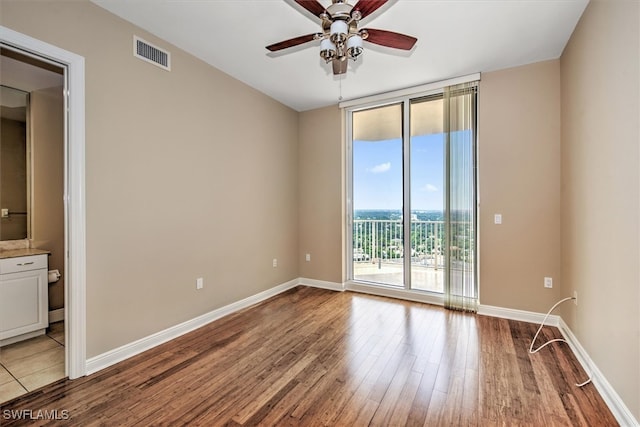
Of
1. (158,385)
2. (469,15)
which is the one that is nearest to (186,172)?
(158,385)

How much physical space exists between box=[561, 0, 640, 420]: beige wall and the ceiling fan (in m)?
1.26

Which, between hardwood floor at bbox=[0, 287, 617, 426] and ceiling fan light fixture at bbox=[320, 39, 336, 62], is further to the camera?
ceiling fan light fixture at bbox=[320, 39, 336, 62]

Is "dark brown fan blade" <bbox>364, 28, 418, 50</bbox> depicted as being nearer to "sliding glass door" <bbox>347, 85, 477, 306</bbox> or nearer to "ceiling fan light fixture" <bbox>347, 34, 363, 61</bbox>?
"ceiling fan light fixture" <bbox>347, 34, 363, 61</bbox>

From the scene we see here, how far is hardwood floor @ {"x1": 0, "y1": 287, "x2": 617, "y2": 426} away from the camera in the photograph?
1.70 meters

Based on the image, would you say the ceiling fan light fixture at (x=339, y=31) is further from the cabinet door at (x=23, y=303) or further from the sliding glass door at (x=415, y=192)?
the cabinet door at (x=23, y=303)

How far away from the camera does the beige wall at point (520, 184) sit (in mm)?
2967

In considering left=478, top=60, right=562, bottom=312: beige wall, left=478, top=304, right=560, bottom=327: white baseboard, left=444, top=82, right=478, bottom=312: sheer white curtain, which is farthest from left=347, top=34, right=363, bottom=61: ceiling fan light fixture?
left=478, top=304, right=560, bottom=327: white baseboard

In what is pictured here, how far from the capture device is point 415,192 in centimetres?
386

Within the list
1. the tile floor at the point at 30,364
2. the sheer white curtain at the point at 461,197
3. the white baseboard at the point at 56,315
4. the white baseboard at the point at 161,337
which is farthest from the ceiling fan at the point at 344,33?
the white baseboard at the point at 56,315

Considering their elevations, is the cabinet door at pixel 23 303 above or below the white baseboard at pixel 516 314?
above

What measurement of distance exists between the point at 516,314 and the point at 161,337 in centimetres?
368

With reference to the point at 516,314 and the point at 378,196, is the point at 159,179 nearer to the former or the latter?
the point at 378,196

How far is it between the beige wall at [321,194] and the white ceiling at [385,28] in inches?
37.8

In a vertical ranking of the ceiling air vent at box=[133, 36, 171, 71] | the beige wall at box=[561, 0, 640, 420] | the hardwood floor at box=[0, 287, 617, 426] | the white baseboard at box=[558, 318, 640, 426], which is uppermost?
the ceiling air vent at box=[133, 36, 171, 71]
